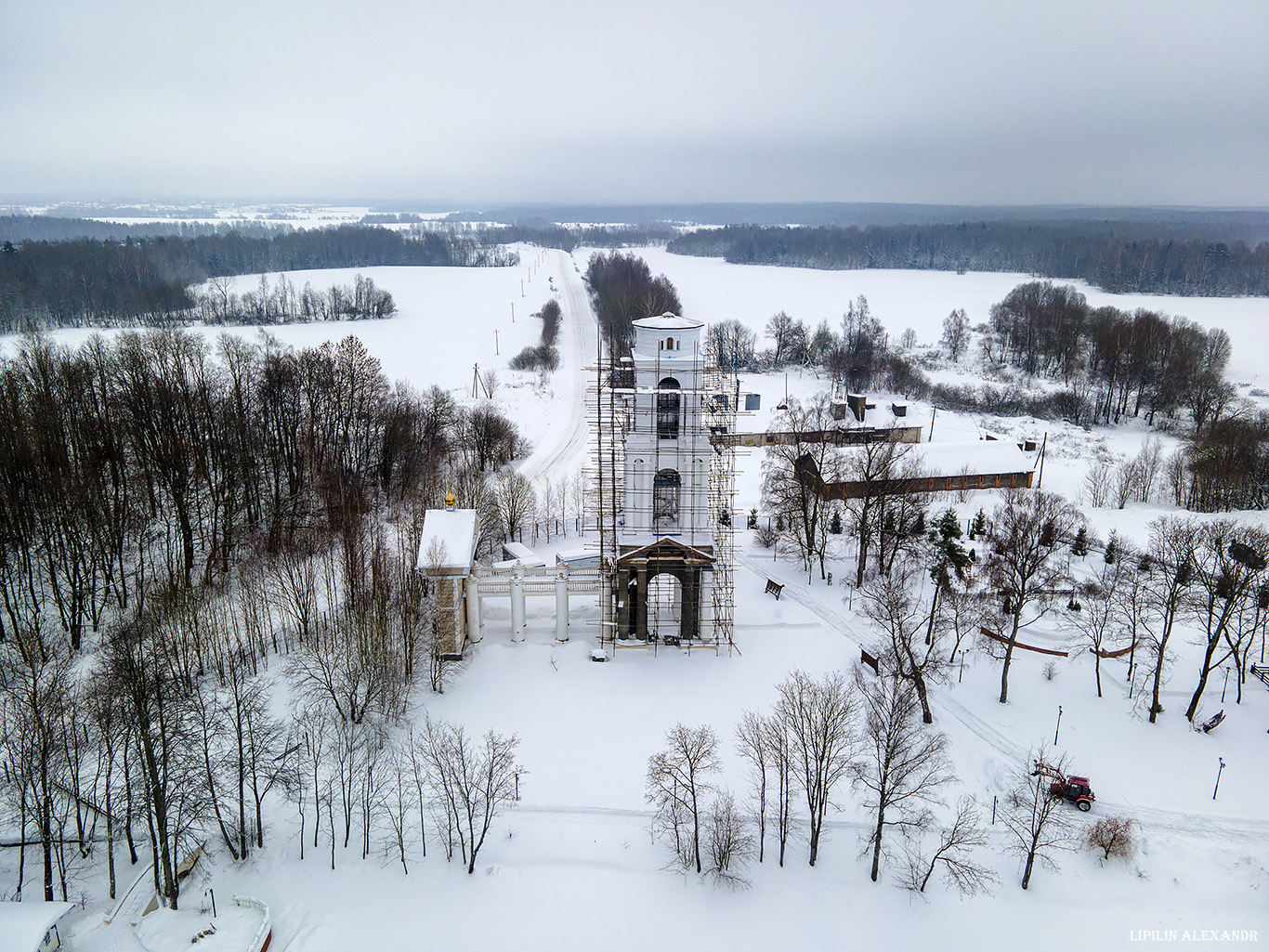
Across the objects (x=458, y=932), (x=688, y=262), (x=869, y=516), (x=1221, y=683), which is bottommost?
(x=458, y=932)

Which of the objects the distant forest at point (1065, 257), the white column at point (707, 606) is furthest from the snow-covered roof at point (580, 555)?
the distant forest at point (1065, 257)

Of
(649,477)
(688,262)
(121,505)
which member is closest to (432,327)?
(121,505)

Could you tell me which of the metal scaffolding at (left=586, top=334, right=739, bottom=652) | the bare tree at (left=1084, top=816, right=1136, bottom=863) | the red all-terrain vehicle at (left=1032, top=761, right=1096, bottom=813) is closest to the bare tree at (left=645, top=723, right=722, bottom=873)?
the metal scaffolding at (left=586, top=334, right=739, bottom=652)

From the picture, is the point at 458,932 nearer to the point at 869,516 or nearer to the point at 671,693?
the point at 671,693

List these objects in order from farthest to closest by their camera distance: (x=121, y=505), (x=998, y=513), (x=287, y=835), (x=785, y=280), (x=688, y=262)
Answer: (x=688, y=262) < (x=785, y=280) < (x=998, y=513) < (x=121, y=505) < (x=287, y=835)

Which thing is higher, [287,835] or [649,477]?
[649,477]

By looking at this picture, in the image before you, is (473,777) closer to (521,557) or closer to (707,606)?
(707,606)

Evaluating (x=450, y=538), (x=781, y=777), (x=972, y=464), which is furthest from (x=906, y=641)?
(x=972, y=464)
